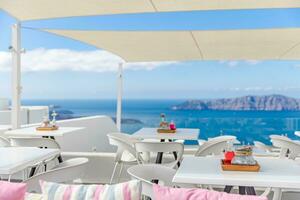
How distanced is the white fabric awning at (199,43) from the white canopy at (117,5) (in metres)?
0.89

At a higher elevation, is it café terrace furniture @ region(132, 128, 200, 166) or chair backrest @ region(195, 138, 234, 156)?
café terrace furniture @ region(132, 128, 200, 166)

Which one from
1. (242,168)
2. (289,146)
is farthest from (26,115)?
(242,168)

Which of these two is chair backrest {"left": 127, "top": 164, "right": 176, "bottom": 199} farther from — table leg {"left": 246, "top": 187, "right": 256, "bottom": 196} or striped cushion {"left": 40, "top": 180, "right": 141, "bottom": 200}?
striped cushion {"left": 40, "top": 180, "right": 141, "bottom": 200}

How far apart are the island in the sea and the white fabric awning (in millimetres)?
4364

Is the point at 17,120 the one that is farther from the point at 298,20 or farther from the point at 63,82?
the point at 63,82

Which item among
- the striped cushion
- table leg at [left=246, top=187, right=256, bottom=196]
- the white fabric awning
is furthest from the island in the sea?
the striped cushion

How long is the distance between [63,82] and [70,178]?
18.6m

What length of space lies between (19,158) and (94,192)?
1531mm

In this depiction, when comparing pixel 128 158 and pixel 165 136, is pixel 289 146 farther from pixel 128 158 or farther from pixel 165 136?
pixel 128 158

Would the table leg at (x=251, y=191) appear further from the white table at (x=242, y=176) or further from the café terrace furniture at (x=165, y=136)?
the café terrace furniture at (x=165, y=136)

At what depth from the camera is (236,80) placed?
1403cm

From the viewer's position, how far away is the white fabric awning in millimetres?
6029

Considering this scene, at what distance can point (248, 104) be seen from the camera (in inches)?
509

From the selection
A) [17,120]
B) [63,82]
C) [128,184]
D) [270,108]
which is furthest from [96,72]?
[128,184]
